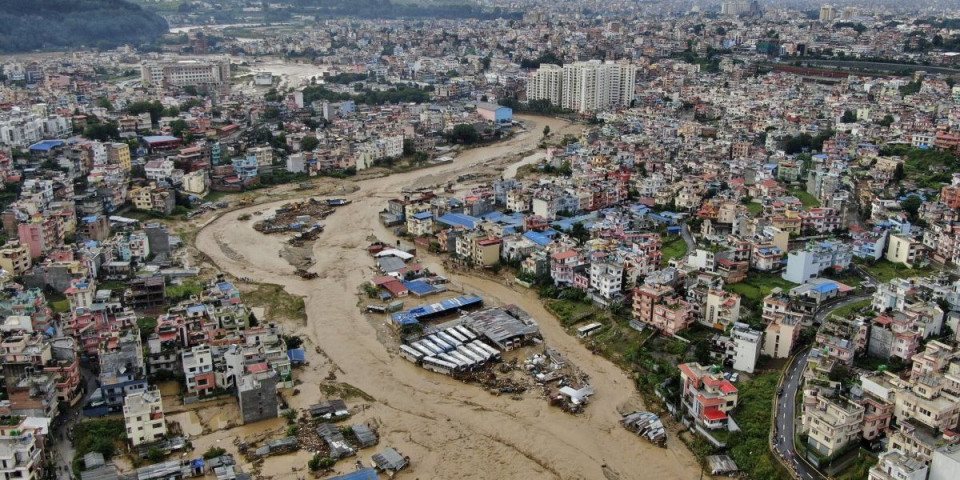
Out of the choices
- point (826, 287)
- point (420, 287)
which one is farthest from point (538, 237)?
point (826, 287)

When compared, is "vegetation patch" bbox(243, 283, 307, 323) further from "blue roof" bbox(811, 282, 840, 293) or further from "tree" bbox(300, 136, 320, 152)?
"tree" bbox(300, 136, 320, 152)

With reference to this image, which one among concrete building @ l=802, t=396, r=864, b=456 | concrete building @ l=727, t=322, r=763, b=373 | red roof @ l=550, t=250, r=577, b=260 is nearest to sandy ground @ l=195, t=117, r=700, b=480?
red roof @ l=550, t=250, r=577, b=260

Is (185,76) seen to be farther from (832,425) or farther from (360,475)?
(832,425)

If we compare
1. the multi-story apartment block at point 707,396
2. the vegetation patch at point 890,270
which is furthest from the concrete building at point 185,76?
the multi-story apartment block at point 707,396

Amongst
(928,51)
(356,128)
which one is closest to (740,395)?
(356,128)

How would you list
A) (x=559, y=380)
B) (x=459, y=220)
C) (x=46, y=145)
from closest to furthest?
(x=559, y=380), (x=459, y=220), (x=46, y=145)

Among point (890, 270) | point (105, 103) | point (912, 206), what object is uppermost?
point (105, 103)
